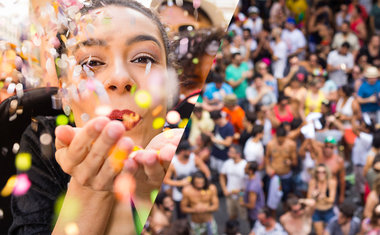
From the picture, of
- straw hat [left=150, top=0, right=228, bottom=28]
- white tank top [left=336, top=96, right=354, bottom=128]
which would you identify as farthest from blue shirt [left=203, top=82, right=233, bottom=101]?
straw hat [left=150, top=0, right=228, bottom=28]

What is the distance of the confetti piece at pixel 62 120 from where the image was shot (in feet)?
2.10

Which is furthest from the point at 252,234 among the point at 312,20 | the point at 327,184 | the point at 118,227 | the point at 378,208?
the point at 118,227

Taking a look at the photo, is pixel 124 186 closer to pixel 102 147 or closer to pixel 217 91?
pixel 102 147

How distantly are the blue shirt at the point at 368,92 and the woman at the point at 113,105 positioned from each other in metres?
1.13

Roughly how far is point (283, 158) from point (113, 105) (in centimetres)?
112

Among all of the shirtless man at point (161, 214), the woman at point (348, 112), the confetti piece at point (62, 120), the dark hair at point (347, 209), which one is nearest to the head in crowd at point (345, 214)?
the dark hair at point (347, 209)

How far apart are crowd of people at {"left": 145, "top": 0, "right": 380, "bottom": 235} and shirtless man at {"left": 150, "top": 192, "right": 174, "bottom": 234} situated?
443 millimetres

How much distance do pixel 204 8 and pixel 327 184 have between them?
3.24 ft

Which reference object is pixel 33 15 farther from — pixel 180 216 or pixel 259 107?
pixel 259 107

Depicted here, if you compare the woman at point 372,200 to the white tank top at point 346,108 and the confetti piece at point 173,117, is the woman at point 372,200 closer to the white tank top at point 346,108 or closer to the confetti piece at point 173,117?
the white tank top at point 346,108

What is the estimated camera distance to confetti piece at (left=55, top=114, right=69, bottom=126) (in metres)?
0.64

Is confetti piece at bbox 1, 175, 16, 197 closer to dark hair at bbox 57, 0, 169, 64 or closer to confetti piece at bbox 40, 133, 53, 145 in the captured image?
confetti piece at bbox 40, 133, 53, 145

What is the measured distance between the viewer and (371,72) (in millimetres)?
1567

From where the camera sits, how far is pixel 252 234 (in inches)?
60.3
